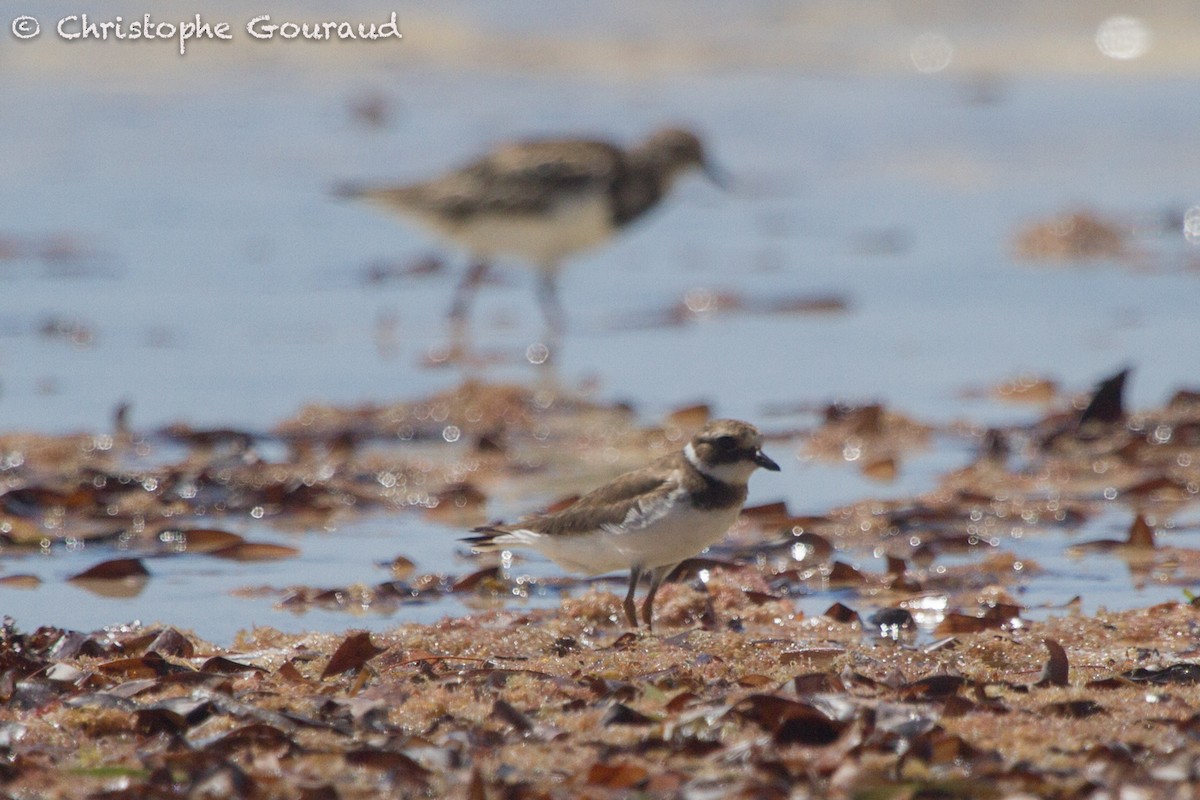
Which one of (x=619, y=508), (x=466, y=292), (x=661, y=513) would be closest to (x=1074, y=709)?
(x=661, y=513)

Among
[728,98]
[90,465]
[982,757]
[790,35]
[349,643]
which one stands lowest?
[982,757]

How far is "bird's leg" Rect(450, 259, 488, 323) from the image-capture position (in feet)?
33.6

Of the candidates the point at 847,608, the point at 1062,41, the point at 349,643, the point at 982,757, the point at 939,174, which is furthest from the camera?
the point at 1062,41

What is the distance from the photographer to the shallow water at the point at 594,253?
25.8 feet

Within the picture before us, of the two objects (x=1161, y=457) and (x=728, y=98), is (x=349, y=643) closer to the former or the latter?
(x=1161, y=457)

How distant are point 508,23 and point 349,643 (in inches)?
737

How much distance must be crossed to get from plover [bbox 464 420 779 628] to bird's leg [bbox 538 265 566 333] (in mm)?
4959

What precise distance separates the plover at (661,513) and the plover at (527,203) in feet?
17.3

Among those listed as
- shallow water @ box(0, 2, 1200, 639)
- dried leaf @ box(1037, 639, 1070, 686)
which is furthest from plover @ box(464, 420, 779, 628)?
dried leaf @ box(1037, 639, 1070, 686)

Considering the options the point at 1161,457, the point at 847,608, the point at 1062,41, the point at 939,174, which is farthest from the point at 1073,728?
the point at 1062,41

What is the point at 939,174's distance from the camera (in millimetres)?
14336

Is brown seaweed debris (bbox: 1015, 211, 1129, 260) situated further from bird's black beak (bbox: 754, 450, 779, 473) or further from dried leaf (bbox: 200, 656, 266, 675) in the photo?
dried leaf (bbox: 200, 656, 266, 675)

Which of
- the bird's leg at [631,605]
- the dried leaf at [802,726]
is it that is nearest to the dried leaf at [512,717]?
the dried leaf at [802,726]

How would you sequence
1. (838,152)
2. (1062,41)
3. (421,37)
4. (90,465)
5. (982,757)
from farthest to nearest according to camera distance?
1. (421,37)
2. (1062,41)
3. (838,152)
4. (90,465)
5. (982,757)
